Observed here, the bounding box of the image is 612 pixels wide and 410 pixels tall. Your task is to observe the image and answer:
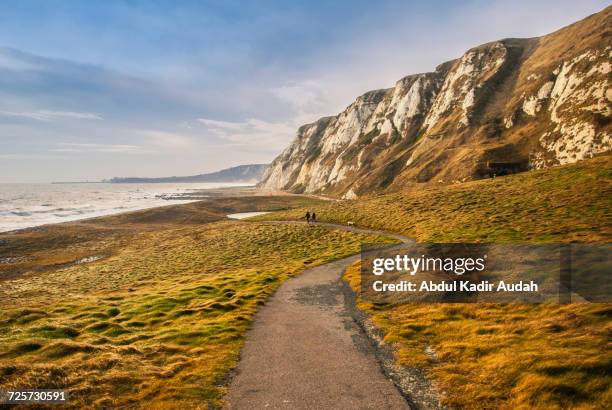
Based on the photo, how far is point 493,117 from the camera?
A: 10456 centimetres

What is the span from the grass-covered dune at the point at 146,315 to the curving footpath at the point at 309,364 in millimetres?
974

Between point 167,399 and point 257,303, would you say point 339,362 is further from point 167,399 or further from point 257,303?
point 257,303

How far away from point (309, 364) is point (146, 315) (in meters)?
12.9

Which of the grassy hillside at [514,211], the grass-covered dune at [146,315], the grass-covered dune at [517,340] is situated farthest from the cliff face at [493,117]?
the grass-covered dune at [146,315]

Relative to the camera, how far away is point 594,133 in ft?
216

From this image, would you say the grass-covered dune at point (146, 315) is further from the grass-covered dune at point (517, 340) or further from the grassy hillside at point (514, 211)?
the grassy hillside at point (514, 211)

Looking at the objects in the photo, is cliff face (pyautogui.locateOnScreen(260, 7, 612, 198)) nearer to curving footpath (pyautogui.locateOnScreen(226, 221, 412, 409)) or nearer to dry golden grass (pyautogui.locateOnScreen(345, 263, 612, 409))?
dry golden grass (pyautogui.locateOnScreen(345, 263, 612, 409))

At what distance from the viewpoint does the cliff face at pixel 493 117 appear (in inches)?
2931

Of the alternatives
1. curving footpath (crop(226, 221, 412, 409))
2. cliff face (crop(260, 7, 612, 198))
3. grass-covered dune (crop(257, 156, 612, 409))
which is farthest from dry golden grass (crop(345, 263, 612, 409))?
cliff face (crop(260, 7, 612, 198))

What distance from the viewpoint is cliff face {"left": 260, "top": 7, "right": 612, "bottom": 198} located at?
74.4 metres

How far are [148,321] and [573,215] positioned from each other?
39.6m

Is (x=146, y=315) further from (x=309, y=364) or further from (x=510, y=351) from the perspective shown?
(x=510, y=351)

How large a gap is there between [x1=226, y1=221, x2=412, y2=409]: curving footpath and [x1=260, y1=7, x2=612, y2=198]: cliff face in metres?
75.3

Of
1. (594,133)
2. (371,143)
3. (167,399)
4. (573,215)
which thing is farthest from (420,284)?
(371,143)
